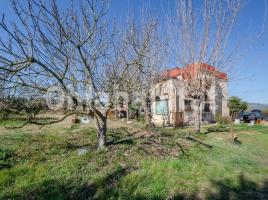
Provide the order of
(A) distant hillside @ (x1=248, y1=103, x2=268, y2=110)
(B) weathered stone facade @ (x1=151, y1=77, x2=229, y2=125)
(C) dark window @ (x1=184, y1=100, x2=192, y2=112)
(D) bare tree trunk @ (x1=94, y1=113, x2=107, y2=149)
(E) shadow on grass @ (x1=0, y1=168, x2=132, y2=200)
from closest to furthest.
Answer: (E) shadow on grass @ (x1=0, y1=168, x2=132, y2=200)
(D) bare tree trunk @ (x1=94, y1=113, x2=107, y2=149)
(B) weathered stone facade @ (x1=151, y1=77, x2=229, y2=125)
(C) dark window @ (x1=184, y1=100, x2=192, y2=112)
(A) distant hillside @ (x1=248, y1=103, x2=268, y2=110)

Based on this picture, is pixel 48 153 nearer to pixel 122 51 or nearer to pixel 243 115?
pixel 122 51

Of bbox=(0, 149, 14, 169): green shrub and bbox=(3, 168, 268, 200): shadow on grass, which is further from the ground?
bbox=(0, 149, 14, 169): green shrub

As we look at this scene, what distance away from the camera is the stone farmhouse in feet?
52.1

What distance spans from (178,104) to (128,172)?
14.3 m

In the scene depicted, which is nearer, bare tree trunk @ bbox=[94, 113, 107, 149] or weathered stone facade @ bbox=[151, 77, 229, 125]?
bare tree trunk @ bbox=[94, 113, 107, 149]

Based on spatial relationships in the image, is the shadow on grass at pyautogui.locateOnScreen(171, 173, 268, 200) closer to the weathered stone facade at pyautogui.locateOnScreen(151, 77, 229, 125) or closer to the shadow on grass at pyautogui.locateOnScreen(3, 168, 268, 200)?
the shadow on grass at pyautogui.locateOnScreen(3, 168, 268, 200)

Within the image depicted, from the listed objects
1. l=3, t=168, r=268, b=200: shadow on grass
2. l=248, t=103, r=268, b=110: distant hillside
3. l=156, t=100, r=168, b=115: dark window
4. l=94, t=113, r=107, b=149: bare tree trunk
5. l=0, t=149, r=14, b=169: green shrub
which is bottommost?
l=3, t=168, r=268, b=200: shadow on grass

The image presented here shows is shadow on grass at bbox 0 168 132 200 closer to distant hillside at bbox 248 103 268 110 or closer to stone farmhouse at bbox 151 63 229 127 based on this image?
stone farmhouse at bbox 151 63 229 127

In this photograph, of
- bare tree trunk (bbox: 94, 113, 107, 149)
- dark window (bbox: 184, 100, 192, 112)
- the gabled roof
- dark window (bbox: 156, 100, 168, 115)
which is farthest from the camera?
dark window (bbox: 156, 100, 168, 115)

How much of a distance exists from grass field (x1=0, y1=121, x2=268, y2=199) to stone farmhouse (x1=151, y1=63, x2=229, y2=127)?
8272mm

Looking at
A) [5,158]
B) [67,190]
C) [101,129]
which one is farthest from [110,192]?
[5,158]

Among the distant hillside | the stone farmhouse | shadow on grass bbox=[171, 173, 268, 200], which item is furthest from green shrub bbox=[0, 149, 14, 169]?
the distant hillside

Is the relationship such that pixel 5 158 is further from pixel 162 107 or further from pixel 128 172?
pixel 162 107

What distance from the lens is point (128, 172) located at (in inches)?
197
